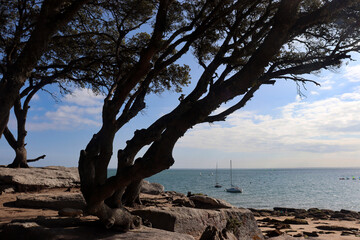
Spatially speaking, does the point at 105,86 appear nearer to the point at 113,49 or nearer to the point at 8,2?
the point at 113,49

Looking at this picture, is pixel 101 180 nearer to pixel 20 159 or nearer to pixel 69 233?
pixel 69 233

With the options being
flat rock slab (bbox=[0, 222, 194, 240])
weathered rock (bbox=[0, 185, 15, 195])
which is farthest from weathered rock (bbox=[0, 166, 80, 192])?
flat rock slab (bbox=[0, 222, 194, 240])

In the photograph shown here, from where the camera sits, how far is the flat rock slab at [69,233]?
4.69m

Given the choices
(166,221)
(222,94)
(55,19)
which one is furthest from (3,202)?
(222,94)

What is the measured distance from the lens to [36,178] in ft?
42.1

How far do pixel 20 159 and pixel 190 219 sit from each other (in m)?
10.7

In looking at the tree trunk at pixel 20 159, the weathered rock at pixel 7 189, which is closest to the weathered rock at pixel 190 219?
the weathered rock at pixel 7 189

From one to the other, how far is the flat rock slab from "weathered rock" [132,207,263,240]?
151cm

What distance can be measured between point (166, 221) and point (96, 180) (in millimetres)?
2364

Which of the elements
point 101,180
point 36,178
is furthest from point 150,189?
point 101,180

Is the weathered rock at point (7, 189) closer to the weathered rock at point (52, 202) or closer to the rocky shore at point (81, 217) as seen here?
the rocky shore at point (81, 217)

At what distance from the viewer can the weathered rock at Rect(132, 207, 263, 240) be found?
6.85 m

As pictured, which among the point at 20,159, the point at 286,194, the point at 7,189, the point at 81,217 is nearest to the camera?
the point at 81,217

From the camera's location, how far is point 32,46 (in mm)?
5766
